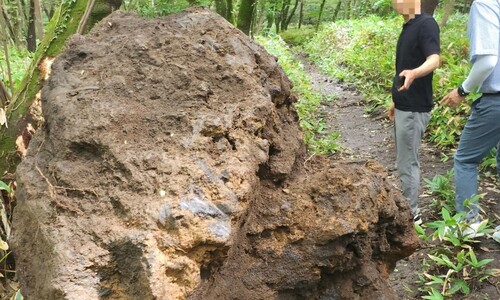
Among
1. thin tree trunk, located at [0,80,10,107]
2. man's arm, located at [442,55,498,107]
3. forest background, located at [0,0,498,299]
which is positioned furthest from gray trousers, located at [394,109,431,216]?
thin tree trunk, located at [0,80,10,107]

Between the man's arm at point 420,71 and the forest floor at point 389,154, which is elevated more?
the man's arm at point 420,71

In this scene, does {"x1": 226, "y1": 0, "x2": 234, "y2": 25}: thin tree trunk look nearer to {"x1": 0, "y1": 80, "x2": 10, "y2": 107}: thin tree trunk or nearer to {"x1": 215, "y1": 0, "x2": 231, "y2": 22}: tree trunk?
{"x1": 215, "y1": 0, "x2": 231, "y2": 22}: tree trunk

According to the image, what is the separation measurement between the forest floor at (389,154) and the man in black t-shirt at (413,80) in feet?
2.78

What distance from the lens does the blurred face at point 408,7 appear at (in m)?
4.04

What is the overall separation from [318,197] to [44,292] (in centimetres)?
134

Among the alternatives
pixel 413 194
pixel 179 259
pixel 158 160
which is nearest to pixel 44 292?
pixel 179 259

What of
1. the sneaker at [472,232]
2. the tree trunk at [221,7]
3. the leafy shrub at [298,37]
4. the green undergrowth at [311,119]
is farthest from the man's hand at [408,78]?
the leafy shrub at [298,37]

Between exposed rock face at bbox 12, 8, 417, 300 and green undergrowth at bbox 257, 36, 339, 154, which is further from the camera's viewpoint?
green undergrowth at bbox 257, 36, 339, 154

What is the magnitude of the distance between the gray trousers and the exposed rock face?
151 cm

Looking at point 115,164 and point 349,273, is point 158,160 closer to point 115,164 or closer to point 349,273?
point 115,164

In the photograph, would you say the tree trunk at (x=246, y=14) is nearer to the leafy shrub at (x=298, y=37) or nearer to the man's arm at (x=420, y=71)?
the man's arm at (x=420, y=71)

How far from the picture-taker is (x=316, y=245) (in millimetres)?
2229

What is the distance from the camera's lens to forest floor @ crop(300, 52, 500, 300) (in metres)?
3.82

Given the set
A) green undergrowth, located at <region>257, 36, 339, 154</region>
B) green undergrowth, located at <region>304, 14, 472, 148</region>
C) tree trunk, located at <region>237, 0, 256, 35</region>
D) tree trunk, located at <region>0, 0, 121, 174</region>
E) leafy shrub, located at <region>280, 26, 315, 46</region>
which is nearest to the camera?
tree trunk, located at <region>0, 0, 121, 174</region>
